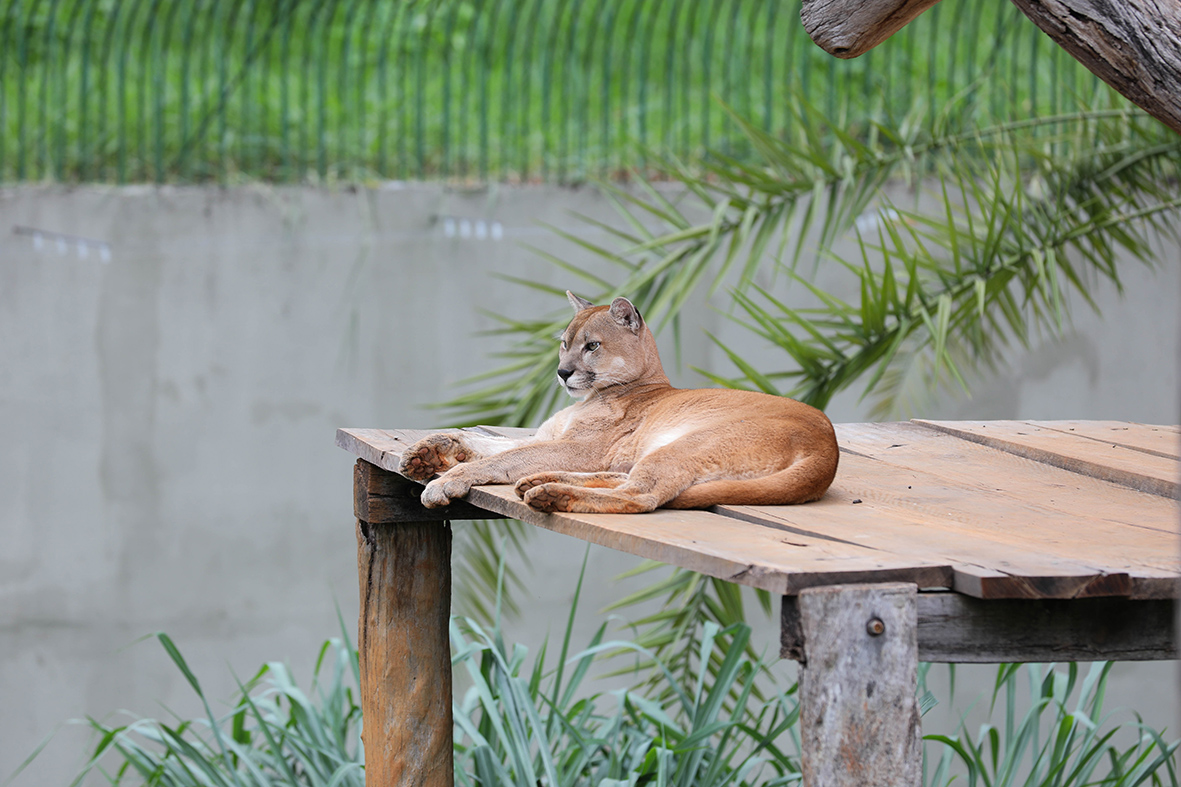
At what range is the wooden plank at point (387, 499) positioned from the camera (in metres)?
2.74

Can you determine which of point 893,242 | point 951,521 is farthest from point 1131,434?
point 951,521

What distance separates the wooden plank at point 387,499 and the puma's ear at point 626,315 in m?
0.56

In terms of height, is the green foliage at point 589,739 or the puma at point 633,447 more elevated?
the puma at point 633,447

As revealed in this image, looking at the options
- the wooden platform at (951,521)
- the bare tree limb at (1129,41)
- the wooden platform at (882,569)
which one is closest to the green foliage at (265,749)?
the wooden platform at (882,569)

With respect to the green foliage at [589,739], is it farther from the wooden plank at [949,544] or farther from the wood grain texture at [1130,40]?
the wood grain texture at [1130,40]

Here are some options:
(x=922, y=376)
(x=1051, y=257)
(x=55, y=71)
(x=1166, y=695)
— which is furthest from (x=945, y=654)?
(x=55, y=71)

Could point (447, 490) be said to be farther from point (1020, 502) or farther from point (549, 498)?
point (1020, 502)

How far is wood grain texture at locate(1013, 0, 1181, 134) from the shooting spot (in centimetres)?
184

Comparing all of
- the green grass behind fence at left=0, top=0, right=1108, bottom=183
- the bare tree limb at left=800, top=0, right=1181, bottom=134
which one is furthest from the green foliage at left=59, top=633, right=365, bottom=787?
the bare tree limb at left=800, top=0, right=1181, bottom=134

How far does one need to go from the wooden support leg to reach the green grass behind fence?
3.37m

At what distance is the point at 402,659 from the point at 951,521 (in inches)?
57.9

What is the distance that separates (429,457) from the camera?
2346 millimetres

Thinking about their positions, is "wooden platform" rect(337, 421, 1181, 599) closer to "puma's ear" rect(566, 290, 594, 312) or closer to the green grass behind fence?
"puma's ear" rect(566, 290, 594, 312)

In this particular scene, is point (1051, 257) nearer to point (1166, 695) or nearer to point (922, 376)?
point (922, 376)
